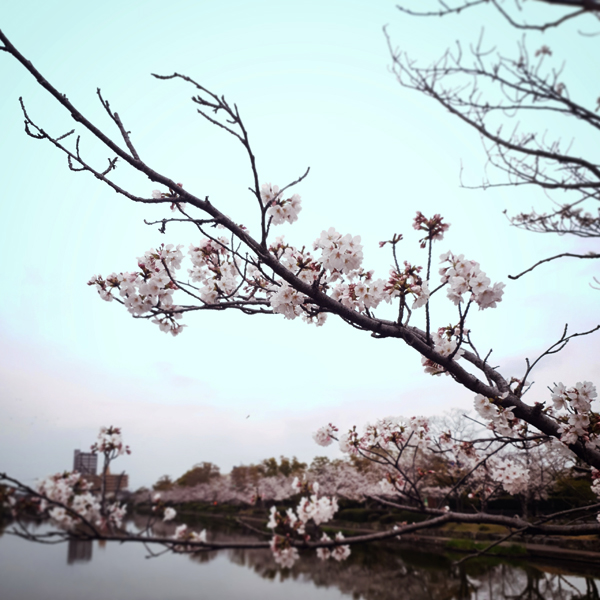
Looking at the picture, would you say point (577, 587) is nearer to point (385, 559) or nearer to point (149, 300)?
point (385, 559)

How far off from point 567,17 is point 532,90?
3.72 ft

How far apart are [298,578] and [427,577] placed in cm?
486

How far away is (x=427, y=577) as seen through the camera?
12742 millimetres

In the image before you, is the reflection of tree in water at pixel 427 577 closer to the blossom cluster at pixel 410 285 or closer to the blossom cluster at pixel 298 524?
the blossom cluster at pixel 298 524

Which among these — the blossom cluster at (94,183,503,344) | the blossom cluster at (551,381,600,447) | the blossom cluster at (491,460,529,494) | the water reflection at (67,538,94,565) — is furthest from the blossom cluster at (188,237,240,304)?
the water reflection at (67,538,94,565)

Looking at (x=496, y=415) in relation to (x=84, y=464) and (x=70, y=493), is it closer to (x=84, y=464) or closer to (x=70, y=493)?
(x=84, y=464)

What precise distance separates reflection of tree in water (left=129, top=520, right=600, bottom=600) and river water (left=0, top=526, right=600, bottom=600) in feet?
0.08

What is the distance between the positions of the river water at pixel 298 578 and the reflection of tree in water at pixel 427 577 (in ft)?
0.08

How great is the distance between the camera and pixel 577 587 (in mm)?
10016

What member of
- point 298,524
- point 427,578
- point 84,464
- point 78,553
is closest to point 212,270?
point 84,464

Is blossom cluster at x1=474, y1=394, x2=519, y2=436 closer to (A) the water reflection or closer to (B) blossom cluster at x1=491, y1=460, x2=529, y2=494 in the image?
(B) blossom cluster at x1=491, y1=460, x2=529, y2=494

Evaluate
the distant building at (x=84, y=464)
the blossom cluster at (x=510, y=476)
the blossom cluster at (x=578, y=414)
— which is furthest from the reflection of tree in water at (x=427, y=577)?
the distant building at (x=84, y=464)

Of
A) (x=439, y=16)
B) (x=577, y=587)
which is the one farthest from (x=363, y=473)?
(x=439, y=16)

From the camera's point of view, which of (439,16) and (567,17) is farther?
(439,16)
